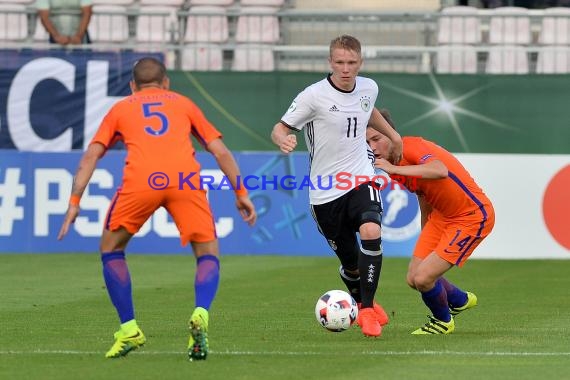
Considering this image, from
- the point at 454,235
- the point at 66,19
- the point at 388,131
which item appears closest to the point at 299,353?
the point at 454,235

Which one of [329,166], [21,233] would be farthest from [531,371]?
[21,233]

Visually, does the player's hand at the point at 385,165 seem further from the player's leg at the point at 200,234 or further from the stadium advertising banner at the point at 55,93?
the stadium advertising banner at the point at 55,93

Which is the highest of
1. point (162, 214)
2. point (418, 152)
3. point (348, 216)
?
point (418, 152)

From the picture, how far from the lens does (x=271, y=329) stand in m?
10.7

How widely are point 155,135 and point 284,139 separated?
1.49 metres

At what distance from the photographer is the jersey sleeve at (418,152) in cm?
1045

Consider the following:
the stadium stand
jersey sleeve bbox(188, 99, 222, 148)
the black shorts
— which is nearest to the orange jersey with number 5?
jersey sleeve bbox(188, 99, 222, 148)

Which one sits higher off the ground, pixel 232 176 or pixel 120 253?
pixel 232 176

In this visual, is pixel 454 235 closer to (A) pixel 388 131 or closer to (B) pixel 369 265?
(B) pixel 369 265

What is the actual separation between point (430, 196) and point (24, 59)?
40.1 feet

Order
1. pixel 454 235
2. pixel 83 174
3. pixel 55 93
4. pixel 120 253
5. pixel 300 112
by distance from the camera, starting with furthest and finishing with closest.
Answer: pixel 55 93, pixel 454 235, pixel 300 112, pixel 120 253, pixel 83 174

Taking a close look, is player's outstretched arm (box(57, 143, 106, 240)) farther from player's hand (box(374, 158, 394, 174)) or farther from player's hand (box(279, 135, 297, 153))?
player's hand (box(374, 158, 394, 174))

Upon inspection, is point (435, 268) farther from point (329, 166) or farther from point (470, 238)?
point (329, 166)

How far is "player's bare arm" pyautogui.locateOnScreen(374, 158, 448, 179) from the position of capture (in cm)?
988
